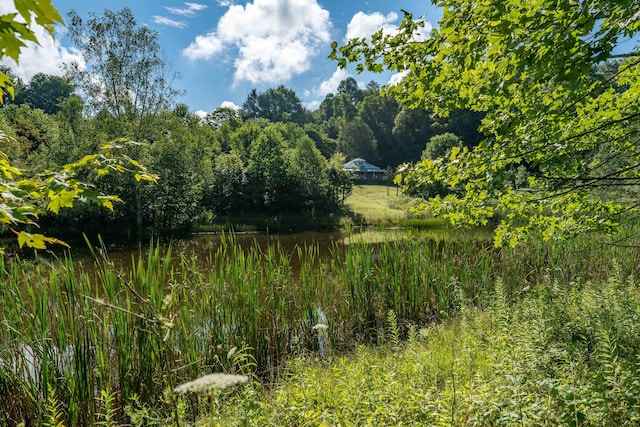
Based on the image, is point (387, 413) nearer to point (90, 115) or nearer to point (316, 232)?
point (316, 232)

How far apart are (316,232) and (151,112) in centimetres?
1233

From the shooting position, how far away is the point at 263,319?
202 inches

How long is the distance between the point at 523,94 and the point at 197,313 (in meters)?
4.58

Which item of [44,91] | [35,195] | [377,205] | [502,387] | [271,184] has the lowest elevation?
[502,387]

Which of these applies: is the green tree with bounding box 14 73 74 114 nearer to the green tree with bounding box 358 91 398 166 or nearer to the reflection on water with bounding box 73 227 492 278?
the green tree with bounding box 358 91 398 166

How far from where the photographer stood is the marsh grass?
3.37 m

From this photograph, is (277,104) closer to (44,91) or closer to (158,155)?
(44,91)

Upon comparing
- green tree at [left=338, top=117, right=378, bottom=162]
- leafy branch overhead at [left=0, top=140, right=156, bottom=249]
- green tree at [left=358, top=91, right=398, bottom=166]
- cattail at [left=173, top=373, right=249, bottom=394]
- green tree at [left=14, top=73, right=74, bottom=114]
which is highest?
green tree at [left=14, top=73, right=74, bottom=114]

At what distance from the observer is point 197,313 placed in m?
4.58

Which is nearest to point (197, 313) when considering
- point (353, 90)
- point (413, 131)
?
point (413, 131)

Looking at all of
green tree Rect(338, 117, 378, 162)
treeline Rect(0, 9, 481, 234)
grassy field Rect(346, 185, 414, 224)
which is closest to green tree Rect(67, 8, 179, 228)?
treeline Rect(0, 9, 481, 234)

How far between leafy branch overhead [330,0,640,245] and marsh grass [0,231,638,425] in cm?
122

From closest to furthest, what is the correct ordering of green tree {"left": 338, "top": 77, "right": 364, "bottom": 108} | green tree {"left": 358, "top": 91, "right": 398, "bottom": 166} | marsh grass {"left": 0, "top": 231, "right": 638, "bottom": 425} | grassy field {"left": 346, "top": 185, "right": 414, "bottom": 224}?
marsh grass {"left": 0, "top": 231, "right": 638, "bottom": 425} → grassy field {"left": 346, "top": 185, "right": 414, "bottom": 224} → green tree {"left": 358, "top": 91, "right": 398, "bottom": 166} → green tree {"left": 338, "top": 77, "right": 364, "bottom": 108}

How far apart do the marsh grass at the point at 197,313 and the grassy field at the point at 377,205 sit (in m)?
15.2
